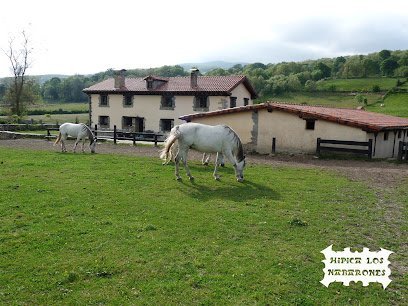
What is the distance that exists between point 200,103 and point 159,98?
4.73 metres

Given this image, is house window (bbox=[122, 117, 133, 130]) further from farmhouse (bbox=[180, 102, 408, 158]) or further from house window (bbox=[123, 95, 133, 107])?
farmhouse (bbox=[180, 102, 408, 158])

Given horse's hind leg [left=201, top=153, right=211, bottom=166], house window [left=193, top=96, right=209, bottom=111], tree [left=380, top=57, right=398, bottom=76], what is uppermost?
tree [left=380, top=57, right=398, bottom=76]

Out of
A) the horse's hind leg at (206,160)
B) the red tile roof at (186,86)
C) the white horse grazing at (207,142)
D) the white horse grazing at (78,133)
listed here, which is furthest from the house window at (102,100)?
the white horse grazing at (207,142)

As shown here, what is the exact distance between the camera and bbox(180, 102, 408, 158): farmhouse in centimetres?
2089

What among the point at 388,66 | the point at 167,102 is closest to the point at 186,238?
the point at 167,102

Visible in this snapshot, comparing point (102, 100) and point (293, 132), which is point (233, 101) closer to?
point (293, 132)

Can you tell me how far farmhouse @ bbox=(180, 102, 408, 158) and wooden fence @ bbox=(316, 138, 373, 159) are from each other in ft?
0.96

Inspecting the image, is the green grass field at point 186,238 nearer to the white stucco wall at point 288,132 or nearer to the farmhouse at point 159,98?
the white stucco wall at point 288,132

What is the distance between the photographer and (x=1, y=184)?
12297 millimetres

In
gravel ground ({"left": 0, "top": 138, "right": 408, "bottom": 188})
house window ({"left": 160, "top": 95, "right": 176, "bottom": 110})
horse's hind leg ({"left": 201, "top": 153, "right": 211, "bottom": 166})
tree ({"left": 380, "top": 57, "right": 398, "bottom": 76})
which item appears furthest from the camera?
tree ({"left": 380, "top": 57, "right": 398, "bottom": 76})

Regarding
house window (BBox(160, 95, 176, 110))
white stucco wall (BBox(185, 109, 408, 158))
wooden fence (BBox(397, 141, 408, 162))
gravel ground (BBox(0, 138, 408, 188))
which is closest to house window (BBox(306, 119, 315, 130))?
Answer: white stucco wall (BBox(185, 109, 408, 158))

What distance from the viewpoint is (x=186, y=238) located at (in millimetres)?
7762

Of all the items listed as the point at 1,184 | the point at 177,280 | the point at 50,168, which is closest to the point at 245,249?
the point at 177,280

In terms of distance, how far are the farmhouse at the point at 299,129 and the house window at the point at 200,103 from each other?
439 inches
